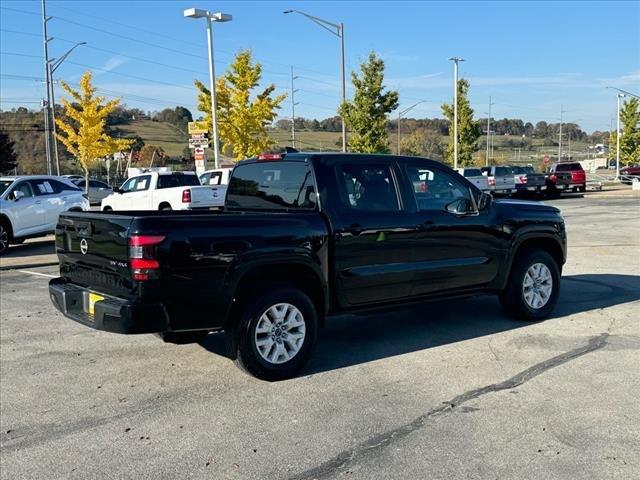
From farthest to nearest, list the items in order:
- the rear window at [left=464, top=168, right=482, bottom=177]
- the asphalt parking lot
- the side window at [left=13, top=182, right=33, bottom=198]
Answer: the rear window at [left=464, top=168, right=482, bottom=177], the side window at [left=13, top=182, right=33, bottom=198], the asphalt parking lot

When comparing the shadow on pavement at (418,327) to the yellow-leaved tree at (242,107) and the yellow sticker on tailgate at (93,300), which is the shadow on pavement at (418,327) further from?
the yellow-leaved tree at (242,107)

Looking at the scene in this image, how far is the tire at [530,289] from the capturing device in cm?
705

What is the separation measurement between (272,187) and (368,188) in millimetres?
935

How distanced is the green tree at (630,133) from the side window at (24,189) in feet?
184

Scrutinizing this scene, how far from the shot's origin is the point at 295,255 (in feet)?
17.4

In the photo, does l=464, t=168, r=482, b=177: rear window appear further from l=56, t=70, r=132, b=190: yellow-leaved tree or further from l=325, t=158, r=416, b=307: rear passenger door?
l=325, t=158, r=416, b=307: rear passenger door

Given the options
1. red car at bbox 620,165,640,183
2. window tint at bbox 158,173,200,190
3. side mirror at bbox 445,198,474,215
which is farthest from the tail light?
red car at bbox 620,165,640,183

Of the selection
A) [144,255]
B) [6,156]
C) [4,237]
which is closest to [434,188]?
[144,255]

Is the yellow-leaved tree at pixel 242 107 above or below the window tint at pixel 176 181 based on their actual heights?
above

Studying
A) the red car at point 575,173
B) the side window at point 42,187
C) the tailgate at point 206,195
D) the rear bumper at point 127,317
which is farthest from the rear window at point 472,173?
the rear bumper at point 127,317

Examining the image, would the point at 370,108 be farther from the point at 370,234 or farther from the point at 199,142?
the point at 370,234

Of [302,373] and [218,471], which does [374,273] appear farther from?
[218,471]

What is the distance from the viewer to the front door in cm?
621

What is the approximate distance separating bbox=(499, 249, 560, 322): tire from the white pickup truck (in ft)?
40.5
